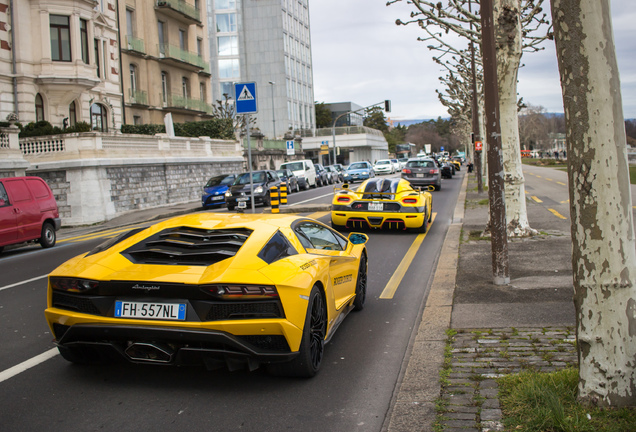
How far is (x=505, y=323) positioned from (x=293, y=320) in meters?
2.65

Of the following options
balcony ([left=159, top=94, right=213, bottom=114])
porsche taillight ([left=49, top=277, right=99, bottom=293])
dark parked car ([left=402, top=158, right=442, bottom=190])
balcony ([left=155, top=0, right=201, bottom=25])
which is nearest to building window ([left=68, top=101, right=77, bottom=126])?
balcony ([left=159, top=94, right=213, bottom=114])

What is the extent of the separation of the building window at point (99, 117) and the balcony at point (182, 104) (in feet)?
24.0

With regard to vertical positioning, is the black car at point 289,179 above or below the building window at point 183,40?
below

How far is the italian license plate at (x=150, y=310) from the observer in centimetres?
438

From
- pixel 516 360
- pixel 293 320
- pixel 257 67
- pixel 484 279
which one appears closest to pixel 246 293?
pixel 293 320

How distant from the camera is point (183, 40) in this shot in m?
45.9

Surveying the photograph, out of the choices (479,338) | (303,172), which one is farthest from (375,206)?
(303,172)

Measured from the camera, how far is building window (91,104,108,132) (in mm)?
33812

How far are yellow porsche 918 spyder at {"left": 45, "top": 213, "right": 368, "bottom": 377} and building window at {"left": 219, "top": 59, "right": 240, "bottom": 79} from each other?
81385 mm

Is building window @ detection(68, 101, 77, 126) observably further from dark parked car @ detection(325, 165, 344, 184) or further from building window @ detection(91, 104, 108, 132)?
dark parked car @ detection(325, 165, 344, 184)

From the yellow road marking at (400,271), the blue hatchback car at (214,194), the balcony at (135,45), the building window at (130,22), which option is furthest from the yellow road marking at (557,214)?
the building window at (130,22)

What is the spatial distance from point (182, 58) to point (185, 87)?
2.65 meters

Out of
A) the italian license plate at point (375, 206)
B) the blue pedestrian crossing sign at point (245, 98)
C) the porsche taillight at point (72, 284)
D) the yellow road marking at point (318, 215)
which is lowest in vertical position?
the yellow road marking at point (318, 215)

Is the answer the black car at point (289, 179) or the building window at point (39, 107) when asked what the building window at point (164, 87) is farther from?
the building window at point (39, 107)
